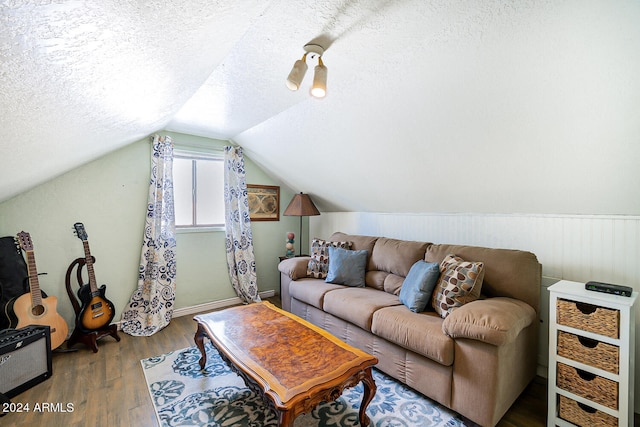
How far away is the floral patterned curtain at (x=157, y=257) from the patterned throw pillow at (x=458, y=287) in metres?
2.86

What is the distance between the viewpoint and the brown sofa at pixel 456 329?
5.32 feet

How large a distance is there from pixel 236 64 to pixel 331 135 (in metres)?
1.11

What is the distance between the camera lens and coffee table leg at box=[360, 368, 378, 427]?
1.61 m

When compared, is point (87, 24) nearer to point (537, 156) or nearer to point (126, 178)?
point (537, 156)

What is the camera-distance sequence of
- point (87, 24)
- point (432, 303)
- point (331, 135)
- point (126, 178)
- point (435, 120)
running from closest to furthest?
point (87, 24), point (435, 120), point (432, 303), point (331, 135), point (126, 178)

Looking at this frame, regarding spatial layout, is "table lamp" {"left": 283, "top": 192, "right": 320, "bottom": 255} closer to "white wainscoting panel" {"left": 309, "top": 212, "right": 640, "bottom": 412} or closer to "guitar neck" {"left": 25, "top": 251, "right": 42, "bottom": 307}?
"white wainscoting panel" {"left": 309, "top": 212, "right": 640, "bottom": 412}

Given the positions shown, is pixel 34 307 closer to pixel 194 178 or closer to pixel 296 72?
pixel 194 178

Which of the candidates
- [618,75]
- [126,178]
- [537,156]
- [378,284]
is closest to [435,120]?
[537,156]

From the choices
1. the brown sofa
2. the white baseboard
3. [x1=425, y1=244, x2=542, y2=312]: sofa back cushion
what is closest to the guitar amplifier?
the white baseboard

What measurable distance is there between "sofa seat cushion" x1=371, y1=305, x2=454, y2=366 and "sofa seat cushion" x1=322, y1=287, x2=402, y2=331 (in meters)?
0.08

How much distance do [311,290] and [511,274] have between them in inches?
66.8

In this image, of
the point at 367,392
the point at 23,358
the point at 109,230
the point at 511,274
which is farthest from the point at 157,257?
the point at 511,274

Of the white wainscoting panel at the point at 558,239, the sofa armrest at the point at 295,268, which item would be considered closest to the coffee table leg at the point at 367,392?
the white wainscoting panel at the point at 558,239

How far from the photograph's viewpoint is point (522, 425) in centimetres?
171
